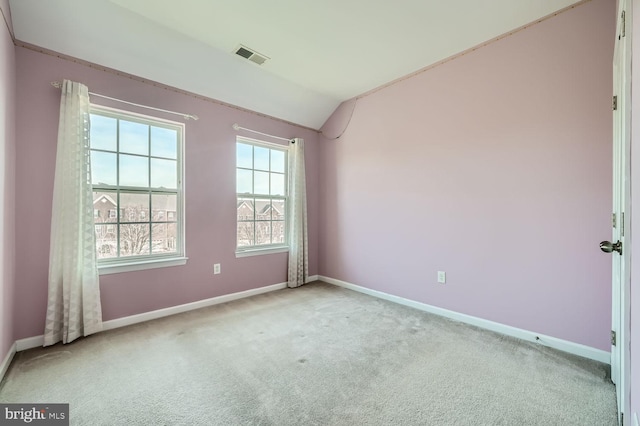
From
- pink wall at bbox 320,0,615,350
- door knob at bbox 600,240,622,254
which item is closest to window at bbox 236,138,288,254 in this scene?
pink wall at bbox 320,0,615,350

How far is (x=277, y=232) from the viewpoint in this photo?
13.3 ft

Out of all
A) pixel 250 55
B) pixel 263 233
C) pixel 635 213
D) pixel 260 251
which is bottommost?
pixel 260 251

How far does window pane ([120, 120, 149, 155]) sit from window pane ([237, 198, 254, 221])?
1.19 metres

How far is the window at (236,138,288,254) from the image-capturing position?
3.61m

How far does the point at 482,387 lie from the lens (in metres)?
1.75

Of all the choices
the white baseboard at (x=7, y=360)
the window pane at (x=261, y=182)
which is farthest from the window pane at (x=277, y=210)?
the white baseboard at (x=7, y=360)

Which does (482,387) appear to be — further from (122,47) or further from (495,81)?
(122,47)

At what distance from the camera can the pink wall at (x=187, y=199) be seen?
221 centimetres

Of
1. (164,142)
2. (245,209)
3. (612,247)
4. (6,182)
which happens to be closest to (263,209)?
(245,209)

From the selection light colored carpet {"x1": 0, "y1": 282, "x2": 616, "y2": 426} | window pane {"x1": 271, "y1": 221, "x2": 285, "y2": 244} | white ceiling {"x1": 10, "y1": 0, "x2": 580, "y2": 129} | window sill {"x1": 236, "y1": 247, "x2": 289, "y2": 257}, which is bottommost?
light colored carpet {"x1": 0, "y1": 282, "x2": 616, "y2": 426}

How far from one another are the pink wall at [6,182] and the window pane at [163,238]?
1.01 meters

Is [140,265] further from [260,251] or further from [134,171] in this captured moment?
[260,251]

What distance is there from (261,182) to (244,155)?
17.1 inches

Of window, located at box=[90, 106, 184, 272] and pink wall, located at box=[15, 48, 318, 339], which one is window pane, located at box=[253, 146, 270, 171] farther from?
window, located at box=[90, 106, 184, 272]
